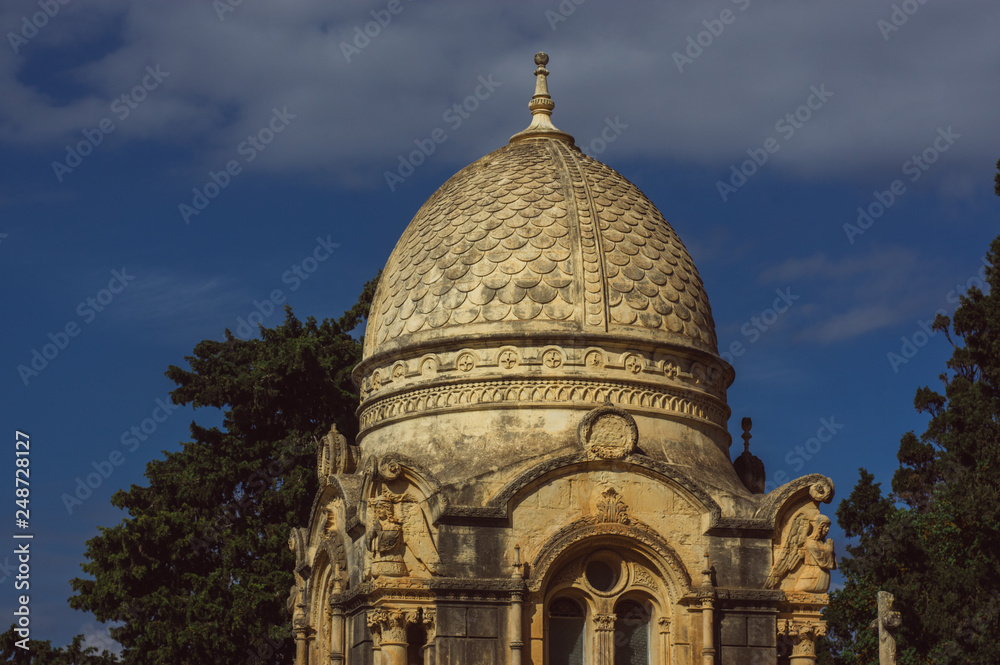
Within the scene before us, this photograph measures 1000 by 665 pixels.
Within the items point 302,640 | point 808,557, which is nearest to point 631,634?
point 808,557

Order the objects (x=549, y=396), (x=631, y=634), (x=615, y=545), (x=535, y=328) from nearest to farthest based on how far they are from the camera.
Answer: (x=615, y=545)
(x=631, y=634)
(x=549, y=396)
(x=535, y=328)

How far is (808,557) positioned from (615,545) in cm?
263

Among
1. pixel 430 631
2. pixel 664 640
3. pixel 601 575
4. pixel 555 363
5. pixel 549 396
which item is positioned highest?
pixel 555 363

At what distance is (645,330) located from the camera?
19.5 meters

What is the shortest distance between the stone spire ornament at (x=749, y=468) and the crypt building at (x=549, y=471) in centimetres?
4

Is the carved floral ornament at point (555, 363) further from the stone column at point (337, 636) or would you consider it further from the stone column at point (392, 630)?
the stone column at point (392, 630)

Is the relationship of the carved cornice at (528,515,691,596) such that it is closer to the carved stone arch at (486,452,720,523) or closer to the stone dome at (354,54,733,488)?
the carved stone arch at (486,452,720,523)

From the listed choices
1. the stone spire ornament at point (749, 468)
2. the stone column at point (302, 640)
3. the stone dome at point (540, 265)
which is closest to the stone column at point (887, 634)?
the stone spire ornament at point (749, 468)

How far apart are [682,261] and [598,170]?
207 centimetres

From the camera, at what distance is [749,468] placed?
21.7 metres

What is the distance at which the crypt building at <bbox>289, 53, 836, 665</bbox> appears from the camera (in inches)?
683

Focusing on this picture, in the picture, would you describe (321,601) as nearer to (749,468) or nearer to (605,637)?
(605,637)

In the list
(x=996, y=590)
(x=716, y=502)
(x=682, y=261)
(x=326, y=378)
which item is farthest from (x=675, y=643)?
(x=326, y=378)

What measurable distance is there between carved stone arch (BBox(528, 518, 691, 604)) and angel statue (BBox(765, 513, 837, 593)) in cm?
134
